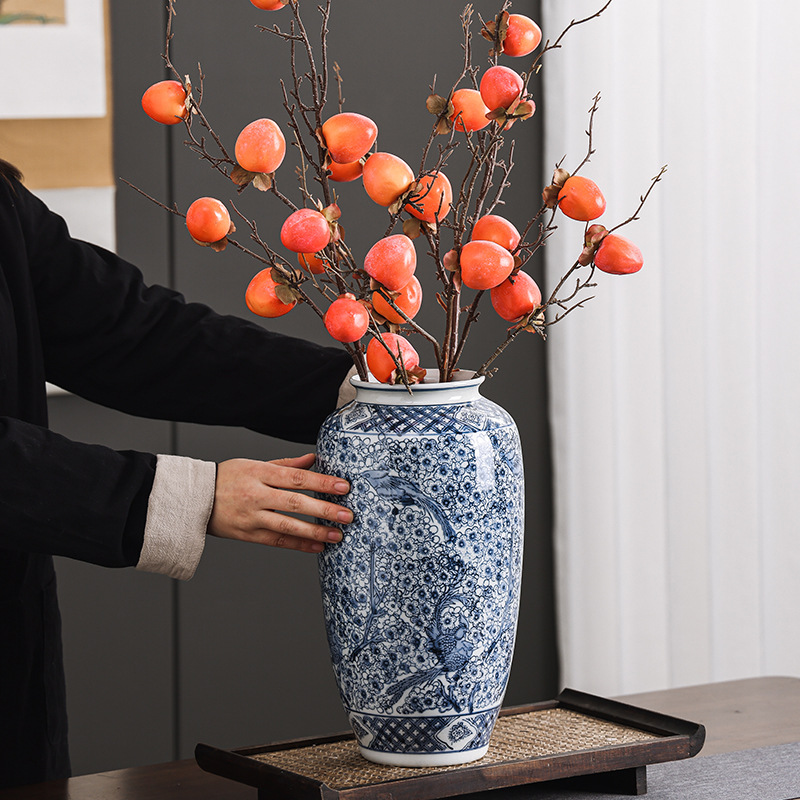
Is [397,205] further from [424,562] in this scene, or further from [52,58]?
[52,58]

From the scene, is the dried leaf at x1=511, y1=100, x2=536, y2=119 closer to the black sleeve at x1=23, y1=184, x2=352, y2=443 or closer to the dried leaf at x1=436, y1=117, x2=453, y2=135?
the dried leaf at x1=436, y1=117, x2=453, y2=135

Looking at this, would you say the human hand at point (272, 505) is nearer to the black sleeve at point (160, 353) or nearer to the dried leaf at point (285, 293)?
the dried leaf at point (285, 293)

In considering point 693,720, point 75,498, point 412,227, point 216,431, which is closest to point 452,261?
point 412,227

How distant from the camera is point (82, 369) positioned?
52.8 inches

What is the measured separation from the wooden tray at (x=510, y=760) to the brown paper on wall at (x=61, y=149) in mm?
1344

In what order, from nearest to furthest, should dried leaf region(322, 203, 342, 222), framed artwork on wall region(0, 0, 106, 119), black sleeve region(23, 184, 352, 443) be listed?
dried leaf region(322, 203, 342, 222) < black sleeve region(23, 184, 352, 443) < framed artwork on wall region(0, 0, 106, 119)

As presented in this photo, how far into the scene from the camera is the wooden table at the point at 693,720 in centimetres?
103

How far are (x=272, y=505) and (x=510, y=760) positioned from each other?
28 cm

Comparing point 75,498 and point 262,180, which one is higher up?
point 262,180

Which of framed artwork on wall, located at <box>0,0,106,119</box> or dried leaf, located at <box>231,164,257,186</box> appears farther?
framed artwork on wall, located at <box>0,0,106,119</box>

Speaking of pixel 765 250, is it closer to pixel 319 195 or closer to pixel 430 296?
pixel 430 296

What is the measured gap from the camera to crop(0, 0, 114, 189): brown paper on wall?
2037 mm

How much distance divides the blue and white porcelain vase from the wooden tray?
40 millimetres

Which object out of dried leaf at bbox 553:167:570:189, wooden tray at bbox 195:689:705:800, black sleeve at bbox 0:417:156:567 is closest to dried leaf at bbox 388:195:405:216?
dried leaf at bbox 553:167:570:189
